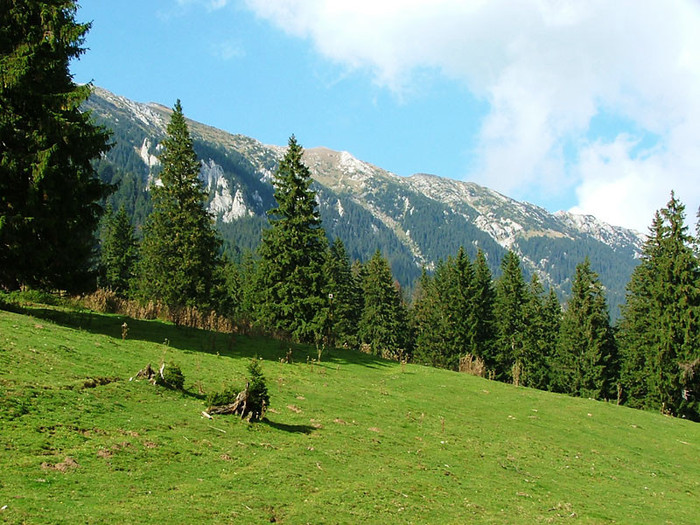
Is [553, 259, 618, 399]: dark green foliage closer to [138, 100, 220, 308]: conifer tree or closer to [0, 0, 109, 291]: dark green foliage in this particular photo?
[138, 100, 220, 308]: conifer tree

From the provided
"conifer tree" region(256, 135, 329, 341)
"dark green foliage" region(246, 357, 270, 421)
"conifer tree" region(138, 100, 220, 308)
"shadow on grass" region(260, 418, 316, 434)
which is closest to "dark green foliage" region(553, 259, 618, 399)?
"conifer tree" region(256, 135, 329, 341)

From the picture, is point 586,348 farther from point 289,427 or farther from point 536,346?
point 289,427

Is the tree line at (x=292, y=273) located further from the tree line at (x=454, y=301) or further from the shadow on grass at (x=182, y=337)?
the shadow on grass at (x=182, y=337)

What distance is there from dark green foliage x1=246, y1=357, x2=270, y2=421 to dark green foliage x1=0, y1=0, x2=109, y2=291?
10320mm

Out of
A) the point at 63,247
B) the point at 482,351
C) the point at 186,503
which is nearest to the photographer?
the point at 186,503

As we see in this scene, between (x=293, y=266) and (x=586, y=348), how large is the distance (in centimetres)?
3566

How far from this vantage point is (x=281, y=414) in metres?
14.9

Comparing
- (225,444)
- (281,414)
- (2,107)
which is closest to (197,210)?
(2,107)

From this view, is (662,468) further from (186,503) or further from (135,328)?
(135,328)

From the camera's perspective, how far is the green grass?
321 inches

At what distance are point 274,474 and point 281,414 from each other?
4.74 metres

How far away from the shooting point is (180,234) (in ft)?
128

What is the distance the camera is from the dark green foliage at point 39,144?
17578 mm

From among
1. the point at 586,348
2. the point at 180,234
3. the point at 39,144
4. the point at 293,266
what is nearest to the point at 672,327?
the point at 586,348
